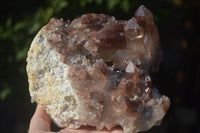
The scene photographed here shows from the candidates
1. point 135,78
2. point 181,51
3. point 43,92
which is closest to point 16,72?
point 43,92

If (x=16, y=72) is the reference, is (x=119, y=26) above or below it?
above

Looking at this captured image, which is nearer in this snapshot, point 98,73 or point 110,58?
point 98,73

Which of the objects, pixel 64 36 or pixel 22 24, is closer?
pixel 64 36

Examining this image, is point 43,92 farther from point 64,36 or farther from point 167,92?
point 167,92

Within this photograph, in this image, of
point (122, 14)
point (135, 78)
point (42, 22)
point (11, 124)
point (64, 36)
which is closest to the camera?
point (135, 78)

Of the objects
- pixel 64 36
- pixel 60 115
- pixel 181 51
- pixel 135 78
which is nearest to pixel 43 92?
pixel 60 115

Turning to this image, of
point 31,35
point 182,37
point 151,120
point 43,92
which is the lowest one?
point 151,120

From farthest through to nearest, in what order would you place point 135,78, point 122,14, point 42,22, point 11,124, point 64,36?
point 11,124
point 42,22
point 122,14
point 64,36
point 135,78
